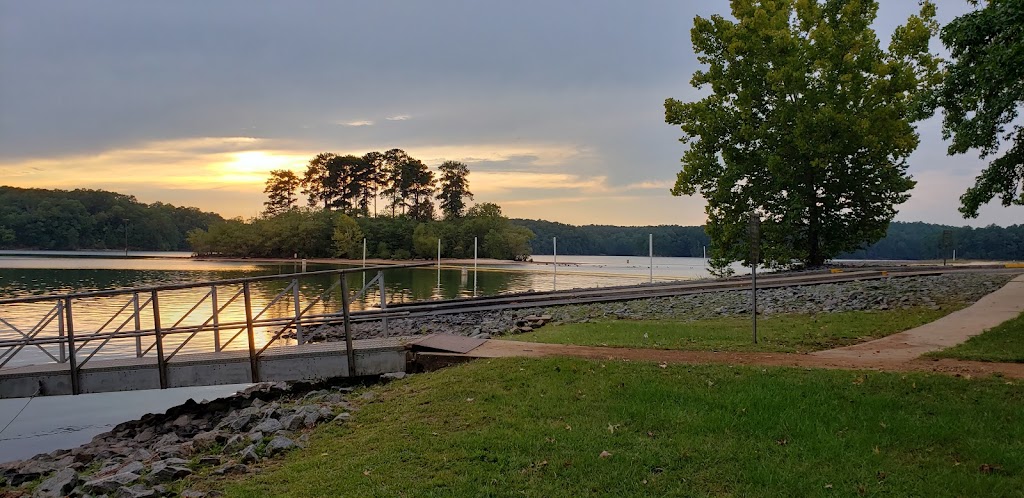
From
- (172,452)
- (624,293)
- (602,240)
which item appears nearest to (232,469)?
(172,452)

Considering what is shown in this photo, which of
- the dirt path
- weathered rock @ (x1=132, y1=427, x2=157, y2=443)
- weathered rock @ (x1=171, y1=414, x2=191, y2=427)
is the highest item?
the dirt path

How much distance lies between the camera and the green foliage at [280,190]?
12656cm

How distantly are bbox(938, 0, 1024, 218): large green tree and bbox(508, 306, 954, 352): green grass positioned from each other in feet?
11.3

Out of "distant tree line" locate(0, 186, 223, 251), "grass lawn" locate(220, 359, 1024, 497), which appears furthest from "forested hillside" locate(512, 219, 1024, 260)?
"distant tree line" locate(0, 186, 223, 251)

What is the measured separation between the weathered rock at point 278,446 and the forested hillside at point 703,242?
103 feet

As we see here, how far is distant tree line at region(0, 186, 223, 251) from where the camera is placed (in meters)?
128

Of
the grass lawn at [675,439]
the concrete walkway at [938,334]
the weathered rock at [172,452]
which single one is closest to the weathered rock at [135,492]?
the grass lawn at [675,439]

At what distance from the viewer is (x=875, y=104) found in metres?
29.1

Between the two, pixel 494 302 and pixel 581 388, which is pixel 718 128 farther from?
pixel 581 388

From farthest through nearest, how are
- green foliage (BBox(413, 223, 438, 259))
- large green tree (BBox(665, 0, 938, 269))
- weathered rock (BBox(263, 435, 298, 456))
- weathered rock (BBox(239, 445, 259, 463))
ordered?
green foliage (BBox(413, 223, 438, 259)), large green tree (BBox(665, 0, 938, 269)), weathered rock (BBox(263, 435, 298, 456)), weathered rock (BBox(239, 445, 259, 463))

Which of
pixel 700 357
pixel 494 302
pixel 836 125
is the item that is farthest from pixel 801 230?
pixel 700 357

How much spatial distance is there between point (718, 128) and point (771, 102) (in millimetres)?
2610

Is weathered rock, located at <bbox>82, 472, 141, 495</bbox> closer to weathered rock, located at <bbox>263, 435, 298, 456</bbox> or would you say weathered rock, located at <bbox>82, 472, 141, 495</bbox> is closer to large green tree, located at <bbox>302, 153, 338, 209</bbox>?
weathered rock, located at <bbox>263, 435, 298, 456</bbox>

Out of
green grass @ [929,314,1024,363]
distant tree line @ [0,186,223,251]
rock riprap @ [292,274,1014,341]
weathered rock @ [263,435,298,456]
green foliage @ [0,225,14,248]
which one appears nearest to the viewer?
weathered rock @ [263,435,298,456]
